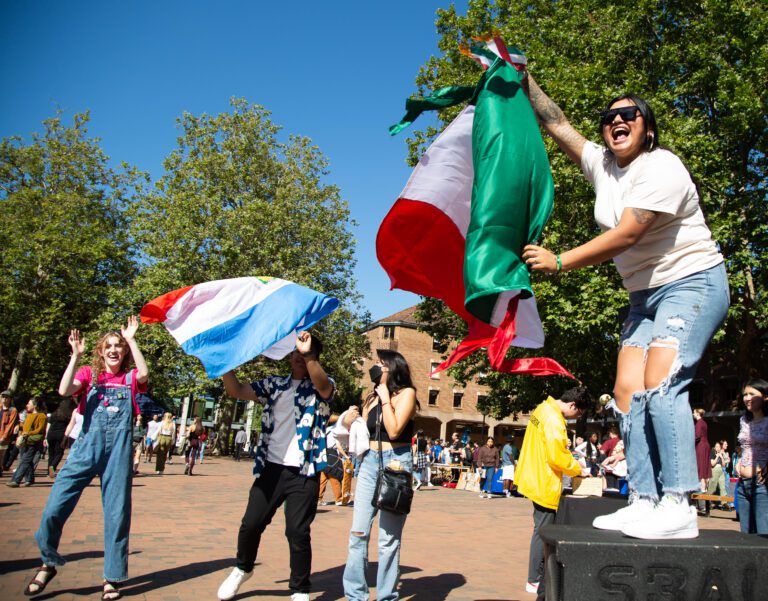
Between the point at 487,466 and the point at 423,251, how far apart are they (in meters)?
19.3

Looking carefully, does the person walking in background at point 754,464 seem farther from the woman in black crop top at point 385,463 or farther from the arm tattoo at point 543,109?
the arm tattoo at point 543,109

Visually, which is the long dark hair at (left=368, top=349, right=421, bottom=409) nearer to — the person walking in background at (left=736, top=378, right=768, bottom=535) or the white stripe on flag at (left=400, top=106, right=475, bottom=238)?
the white stripe on flag at (left=400, top=106, right=475, bottom=238)

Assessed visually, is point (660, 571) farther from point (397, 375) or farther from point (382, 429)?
point (397, 375)

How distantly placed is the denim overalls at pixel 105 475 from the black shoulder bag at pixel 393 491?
193 centimetres

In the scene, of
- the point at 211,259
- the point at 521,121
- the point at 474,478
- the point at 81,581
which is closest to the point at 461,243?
the point at 521,121

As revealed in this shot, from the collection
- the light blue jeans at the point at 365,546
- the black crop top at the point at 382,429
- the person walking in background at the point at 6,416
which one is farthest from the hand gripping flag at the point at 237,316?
the person walking in background at the point at 6,416

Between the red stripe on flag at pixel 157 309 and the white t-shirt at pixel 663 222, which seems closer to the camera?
the white t-shirt at pixel 663 222

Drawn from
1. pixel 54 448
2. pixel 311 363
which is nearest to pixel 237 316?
pixel 311 363

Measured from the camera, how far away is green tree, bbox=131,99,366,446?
29.4 m

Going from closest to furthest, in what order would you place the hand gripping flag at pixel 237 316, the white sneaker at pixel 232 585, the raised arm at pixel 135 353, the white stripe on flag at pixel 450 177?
the white stripe on flag at pixel 450 177
the white sneaker at pixel 232 585
the raised arm at pixel 135 353
the hand gripping flag at pixel 237 316

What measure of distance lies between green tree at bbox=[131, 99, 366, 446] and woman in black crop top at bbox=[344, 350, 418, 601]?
77.1 ft

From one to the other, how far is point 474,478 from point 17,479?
53.9 ft

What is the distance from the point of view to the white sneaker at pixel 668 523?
111 inches

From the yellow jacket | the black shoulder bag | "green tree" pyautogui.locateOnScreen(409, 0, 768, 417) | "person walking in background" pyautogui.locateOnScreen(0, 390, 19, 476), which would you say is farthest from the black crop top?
"green tree" pyautogui.locateOnScreen(409, 0, 768, 417)
